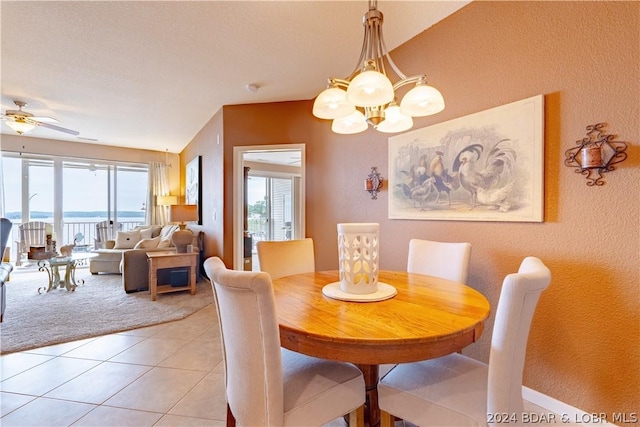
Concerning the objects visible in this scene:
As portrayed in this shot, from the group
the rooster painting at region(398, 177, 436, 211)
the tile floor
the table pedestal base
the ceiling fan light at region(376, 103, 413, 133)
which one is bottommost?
the tile floor

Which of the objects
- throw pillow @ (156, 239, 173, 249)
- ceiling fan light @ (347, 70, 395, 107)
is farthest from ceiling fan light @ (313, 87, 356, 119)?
throw pillow @ (156, 239, 173, 249)

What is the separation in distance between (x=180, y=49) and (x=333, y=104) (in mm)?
1867

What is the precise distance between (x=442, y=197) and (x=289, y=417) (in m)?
1.79

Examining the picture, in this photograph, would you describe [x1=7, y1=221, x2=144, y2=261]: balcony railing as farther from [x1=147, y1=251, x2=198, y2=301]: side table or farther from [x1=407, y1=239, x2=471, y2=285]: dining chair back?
[x1=407, y1=239, x2=471, y2=285]: dining chair back

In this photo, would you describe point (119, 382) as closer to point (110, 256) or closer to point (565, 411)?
point (565, 411)

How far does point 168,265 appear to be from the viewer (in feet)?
12.3

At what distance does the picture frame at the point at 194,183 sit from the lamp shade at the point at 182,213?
0.40m

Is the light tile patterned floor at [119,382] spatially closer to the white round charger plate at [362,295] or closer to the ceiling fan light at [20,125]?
the white round charger plate at [362,295]

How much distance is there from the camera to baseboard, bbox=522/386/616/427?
1475mm

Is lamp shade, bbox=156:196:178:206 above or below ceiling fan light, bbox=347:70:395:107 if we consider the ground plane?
below

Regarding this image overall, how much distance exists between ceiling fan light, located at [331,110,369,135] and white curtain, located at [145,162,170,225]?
6.21 metres

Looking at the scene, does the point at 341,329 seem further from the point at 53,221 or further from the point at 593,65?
the point at 53,221

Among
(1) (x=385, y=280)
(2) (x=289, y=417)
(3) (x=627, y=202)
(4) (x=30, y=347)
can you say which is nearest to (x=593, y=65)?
(3) (x=627, y=202)

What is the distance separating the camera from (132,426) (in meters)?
1.54
